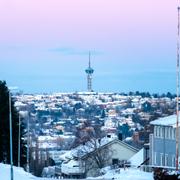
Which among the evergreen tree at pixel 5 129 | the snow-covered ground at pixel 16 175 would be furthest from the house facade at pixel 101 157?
the snow-covered ground at pixel 16 175

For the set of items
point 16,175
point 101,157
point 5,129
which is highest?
point 5,129

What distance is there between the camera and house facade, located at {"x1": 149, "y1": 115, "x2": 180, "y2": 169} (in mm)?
75500

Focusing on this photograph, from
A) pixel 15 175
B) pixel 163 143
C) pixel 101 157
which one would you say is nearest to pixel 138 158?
pixel 101 157

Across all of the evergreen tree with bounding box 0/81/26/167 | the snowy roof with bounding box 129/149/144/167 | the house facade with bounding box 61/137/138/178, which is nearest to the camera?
the evergreen tree with bounding box 0/81/26/167

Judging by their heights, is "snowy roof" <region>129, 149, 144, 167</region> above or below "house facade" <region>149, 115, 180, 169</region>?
below

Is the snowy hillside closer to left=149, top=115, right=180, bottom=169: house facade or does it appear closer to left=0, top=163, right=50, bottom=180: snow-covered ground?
left=0, top=163, right=50, bottom=180: snow-covered ground

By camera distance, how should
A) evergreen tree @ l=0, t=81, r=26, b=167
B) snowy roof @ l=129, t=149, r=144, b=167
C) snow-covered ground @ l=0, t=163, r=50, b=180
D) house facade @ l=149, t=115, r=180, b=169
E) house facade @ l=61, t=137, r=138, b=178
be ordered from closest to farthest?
snow-covered ground @ l=0, t=163, r=50, b=180
evergreen tree @ l=0, t=81, r=26, b=167
house facade @ l=149, t=115, r=180, b=169
snowy roof @ l=129, t=149, r=144, b=167
house facade @ l=61, t=137, r=138, b=178

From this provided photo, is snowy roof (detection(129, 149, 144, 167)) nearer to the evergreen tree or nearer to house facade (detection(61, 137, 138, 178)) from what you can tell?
house facade (detection(61, 137, 138, 178))

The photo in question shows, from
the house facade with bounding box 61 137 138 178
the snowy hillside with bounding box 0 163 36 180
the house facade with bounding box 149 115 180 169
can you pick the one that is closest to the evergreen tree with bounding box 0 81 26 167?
the snowy hillside with bounding box 0 163 36 180

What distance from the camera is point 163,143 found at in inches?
3049

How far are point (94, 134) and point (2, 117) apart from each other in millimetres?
55972

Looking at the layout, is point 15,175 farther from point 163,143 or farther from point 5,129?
point 163,143

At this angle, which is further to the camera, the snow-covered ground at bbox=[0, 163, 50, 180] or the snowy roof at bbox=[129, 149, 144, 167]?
the snowy roof at bbox=[129, 149, 144, 167]

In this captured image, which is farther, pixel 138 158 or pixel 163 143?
pixel 138 158
